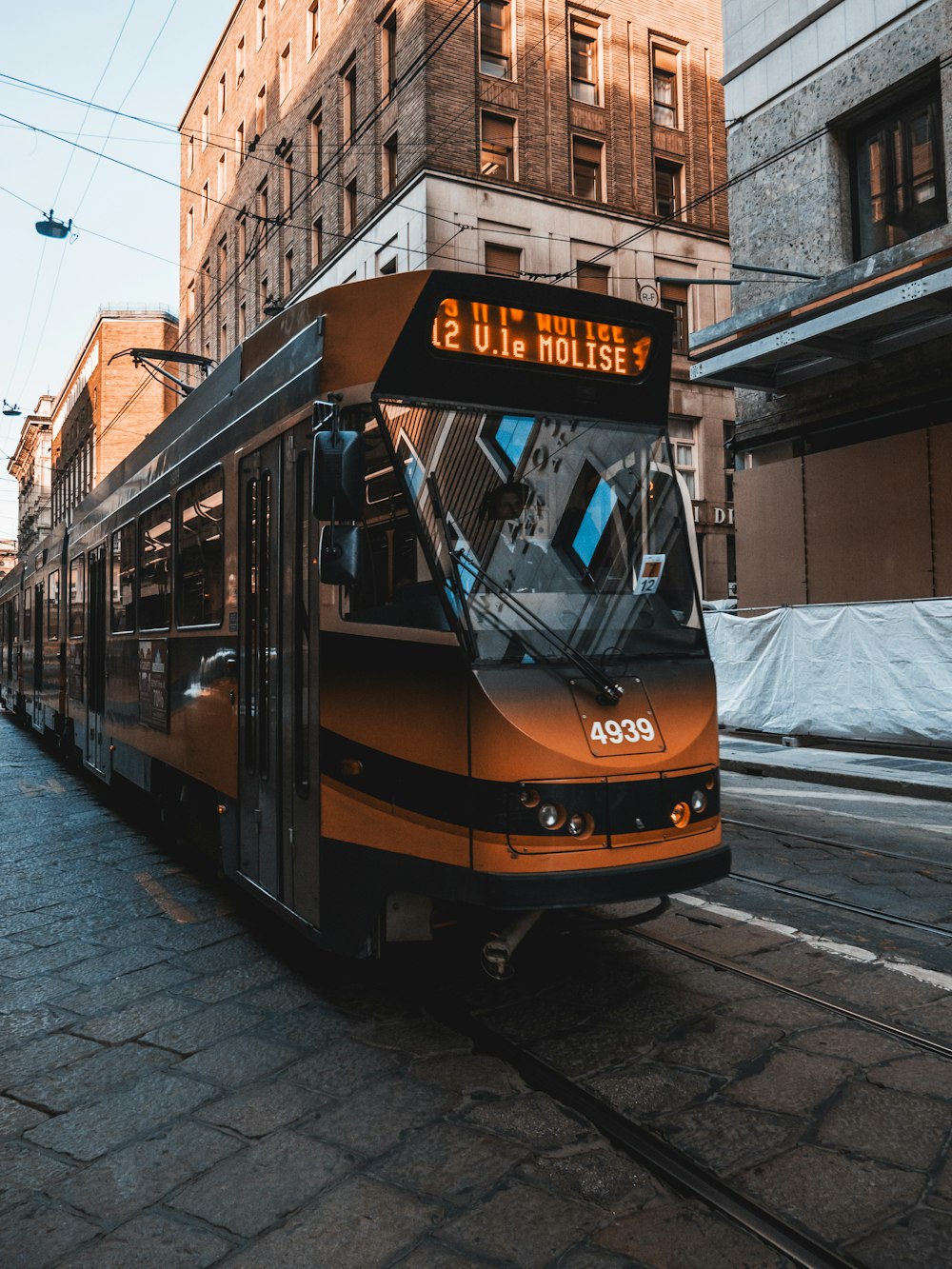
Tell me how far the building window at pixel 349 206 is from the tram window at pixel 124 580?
20.7 meters

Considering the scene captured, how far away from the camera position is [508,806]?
12.1 ft

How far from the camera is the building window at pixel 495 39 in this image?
2475 centimetres

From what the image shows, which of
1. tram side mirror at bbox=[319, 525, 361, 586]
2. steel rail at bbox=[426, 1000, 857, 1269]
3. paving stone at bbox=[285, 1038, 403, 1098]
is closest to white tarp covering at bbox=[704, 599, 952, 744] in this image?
steel rail at bbox=[426, 1000, 857, 1269]

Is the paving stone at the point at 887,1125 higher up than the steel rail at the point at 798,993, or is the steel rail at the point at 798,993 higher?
the steel rail at the point at 798,993

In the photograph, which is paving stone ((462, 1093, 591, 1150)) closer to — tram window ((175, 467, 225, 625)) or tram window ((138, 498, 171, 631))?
tram window ((175, 467, 225, 625))

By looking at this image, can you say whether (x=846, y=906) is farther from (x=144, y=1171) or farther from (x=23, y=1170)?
(x=23, y=1170)

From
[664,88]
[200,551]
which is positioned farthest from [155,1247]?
[664,88]

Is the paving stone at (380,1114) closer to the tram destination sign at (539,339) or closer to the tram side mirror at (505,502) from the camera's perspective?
the tram side mirror at (505,502)

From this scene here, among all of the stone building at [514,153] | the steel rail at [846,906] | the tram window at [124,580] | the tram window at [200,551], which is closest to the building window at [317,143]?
the stone building at [514,153]

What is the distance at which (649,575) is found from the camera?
4344 mm

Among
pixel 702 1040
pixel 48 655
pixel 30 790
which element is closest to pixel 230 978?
pixel 702 1040

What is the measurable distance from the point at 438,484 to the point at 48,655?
10849 mm

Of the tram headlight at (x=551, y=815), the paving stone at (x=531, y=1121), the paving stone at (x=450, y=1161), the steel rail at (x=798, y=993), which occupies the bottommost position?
the paving stone at (x=450, y=1161)

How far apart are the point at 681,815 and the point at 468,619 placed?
1.10m
